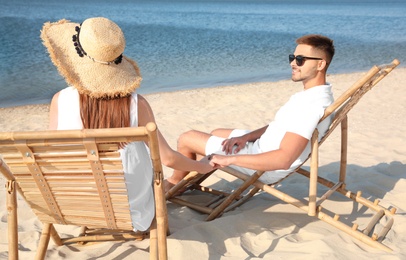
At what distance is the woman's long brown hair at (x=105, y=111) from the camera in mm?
2414

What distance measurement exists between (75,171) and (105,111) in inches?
13.0

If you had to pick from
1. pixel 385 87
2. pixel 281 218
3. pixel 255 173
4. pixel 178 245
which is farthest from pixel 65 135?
pixel 385 87

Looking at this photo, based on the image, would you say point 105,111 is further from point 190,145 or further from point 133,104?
point 190,145

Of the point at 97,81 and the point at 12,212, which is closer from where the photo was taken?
the point at 97,81

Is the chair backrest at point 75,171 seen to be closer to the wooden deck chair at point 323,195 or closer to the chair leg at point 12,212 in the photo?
the chair leg at point 12,212

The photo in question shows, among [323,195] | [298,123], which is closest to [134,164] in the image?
[298,123]

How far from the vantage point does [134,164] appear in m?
2.62

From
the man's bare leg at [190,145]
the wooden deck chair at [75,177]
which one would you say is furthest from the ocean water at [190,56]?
the wooden deck chair at [75,177]

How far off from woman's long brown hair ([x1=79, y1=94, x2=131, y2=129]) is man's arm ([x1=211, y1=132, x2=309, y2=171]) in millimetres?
830

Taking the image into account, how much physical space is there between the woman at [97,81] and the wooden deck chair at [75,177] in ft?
0.66

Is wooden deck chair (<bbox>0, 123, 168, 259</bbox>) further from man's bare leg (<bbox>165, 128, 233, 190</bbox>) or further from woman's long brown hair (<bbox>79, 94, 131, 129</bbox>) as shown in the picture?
man's bare leg (<bbox>165, 128, 233, 190</bbox>)

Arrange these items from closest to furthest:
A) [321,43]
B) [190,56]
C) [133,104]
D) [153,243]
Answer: [133,104] < [153,243] < [321,43] < [190,56]

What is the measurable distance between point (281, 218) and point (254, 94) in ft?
19.2

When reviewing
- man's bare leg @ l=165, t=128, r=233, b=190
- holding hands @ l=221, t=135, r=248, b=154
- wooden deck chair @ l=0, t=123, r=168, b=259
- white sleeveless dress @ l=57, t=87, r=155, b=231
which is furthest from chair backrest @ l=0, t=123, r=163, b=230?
holding hands @ l=221, t=135, r=248, b=154
